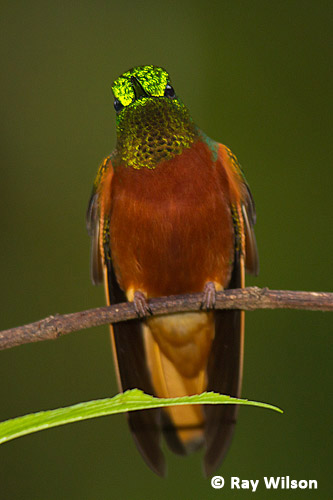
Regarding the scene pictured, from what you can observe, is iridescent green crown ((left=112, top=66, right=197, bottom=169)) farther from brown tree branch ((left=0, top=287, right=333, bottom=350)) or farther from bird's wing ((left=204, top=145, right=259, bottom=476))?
brown tree branch ((left=0, top=287, right=333, bottom=350))

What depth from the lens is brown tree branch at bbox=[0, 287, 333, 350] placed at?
108cm

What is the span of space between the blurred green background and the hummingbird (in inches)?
23.2

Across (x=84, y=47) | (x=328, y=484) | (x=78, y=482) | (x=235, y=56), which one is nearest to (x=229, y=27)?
(x=235, y=56)

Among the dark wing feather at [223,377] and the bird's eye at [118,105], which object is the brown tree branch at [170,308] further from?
the bird's eye at [118,105]

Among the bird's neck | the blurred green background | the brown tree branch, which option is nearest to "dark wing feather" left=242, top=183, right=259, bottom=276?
the bird's neck

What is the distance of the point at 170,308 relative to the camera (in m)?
1.30

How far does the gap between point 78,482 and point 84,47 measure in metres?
1.97

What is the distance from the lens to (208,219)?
1.47 m

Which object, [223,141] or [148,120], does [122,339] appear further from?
[223,141]

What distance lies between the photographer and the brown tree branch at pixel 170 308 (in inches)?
42.6

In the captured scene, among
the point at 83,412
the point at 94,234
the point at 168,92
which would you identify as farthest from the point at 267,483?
the point at 83,412

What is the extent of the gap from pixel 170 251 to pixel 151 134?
1.07 ft

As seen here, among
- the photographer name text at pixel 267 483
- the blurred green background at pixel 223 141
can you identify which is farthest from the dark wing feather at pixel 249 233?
the photographer name text at pixel 267 483

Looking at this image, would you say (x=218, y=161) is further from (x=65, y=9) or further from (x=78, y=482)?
(x=78, y=482)
